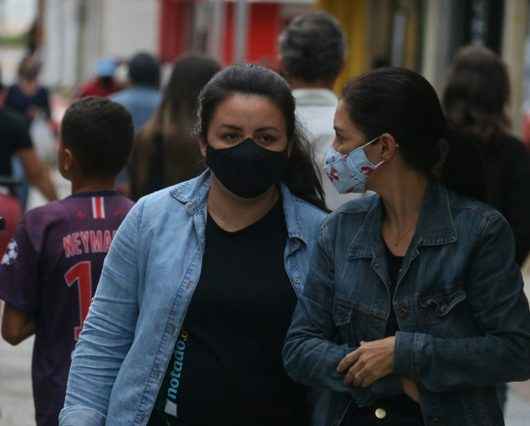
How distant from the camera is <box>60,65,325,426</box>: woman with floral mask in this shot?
382 centimetres

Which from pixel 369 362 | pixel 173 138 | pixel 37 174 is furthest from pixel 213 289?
pixel 37 174

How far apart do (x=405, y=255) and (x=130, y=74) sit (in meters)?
6.32

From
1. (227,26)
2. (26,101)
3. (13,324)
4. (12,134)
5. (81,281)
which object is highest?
(81,281)

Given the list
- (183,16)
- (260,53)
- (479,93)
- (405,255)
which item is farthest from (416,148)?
(183,16)

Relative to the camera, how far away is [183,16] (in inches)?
1526

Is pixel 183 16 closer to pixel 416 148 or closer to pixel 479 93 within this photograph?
pixel 479 93

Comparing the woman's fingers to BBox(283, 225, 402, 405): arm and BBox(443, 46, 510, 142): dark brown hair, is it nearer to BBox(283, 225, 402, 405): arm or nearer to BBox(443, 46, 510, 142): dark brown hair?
BBox(283, 225, 402, 405): arm

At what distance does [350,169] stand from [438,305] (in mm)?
407

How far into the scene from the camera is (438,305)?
3562mm

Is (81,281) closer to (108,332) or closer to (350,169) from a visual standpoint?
(108,332)

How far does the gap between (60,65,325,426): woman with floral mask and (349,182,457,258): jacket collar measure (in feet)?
0.81

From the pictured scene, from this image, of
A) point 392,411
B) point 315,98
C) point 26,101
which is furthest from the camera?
point 26,101

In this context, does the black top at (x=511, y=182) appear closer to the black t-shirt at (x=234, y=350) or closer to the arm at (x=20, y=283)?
the arm at (x=20, y=283)

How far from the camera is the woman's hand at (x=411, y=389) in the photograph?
359 cm
